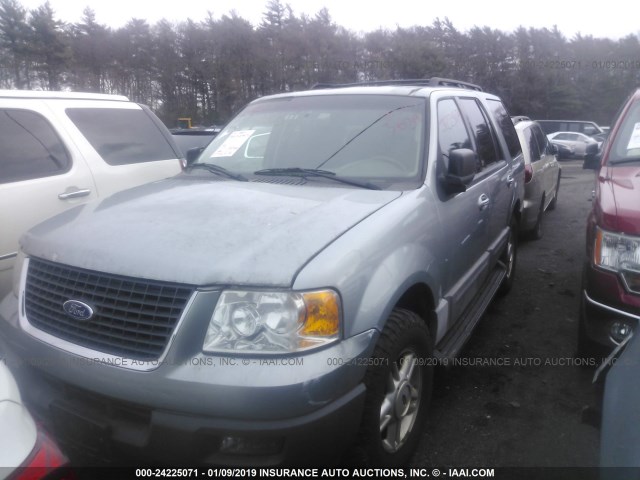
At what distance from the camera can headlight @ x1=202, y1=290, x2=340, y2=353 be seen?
190cm

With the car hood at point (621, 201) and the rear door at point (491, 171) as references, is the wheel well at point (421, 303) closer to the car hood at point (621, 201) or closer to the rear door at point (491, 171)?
the car hood at point (621, 201)

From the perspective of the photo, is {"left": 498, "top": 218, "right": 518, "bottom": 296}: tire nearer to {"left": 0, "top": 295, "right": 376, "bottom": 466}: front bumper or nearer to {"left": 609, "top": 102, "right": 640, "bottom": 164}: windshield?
{"left": 609, "top": 102, "right": 640, "bottom": 164}: windshield

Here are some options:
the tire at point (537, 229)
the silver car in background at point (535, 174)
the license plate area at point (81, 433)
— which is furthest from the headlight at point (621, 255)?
the tire at point (537, 229)

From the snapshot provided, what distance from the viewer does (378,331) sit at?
6.94 feet

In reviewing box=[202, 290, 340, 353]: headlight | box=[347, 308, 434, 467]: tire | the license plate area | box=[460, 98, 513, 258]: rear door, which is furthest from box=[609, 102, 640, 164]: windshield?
the license plate area

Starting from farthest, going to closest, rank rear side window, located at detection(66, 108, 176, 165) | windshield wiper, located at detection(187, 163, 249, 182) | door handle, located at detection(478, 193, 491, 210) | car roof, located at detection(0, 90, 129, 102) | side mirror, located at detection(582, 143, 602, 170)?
side mirror, located at detection(582, 143, 602, 170) < rear side window, located at detection(66, 108, 176, 165) < car roof, located at detection(0, 90, 129, 102) < door handle, located at detection(478, 193, 491, 210) < windshield wiper, located at detection(187, 163, 249, 182)

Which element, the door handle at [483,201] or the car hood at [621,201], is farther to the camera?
the door handle at [483,201]

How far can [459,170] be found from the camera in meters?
2.92

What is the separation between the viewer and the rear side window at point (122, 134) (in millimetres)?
4273

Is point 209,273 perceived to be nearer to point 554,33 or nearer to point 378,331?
point 378,331

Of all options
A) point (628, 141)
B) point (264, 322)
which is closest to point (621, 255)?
point (628, 141)

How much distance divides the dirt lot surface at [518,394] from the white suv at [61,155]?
114 inches

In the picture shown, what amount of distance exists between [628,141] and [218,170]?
3.12 metres

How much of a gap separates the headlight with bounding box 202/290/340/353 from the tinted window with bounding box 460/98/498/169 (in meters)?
2.53
